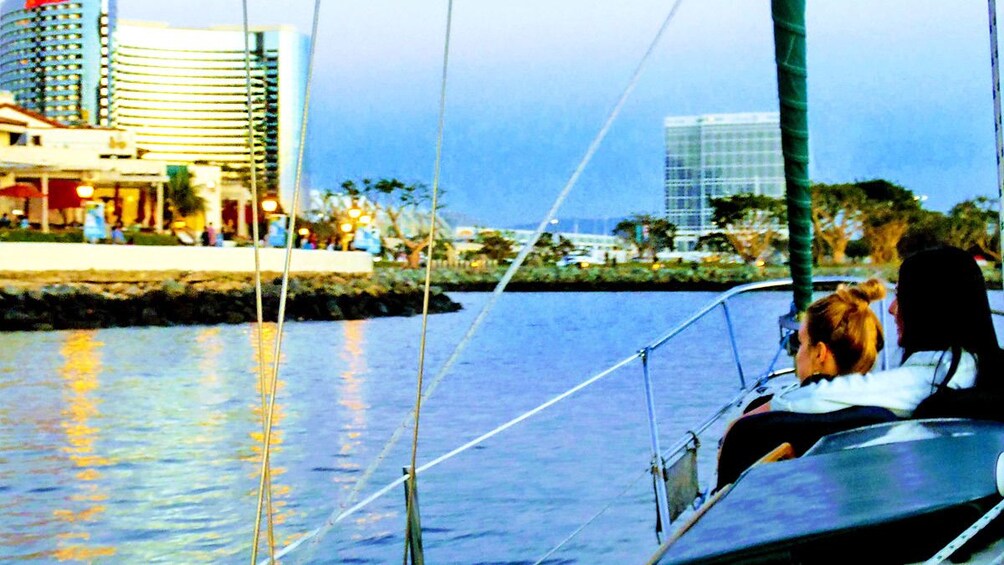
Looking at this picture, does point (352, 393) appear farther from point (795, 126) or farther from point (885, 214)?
point (885, 214)

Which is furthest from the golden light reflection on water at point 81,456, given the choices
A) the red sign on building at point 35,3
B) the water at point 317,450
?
the red sign on building at point 35,3

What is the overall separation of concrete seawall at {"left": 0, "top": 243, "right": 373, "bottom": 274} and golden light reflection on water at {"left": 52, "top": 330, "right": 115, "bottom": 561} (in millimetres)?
12497

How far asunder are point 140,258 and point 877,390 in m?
42.2

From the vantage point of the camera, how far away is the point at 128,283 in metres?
42.7

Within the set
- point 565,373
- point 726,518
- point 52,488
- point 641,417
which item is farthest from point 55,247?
point 726,518

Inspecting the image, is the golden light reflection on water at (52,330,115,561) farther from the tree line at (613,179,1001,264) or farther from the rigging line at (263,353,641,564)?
the tree line at (613,179,1001,264)

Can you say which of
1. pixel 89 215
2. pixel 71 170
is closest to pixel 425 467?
pixel 89 215

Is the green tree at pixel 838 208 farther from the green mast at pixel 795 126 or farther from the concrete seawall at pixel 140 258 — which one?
the green mast at pixel 795 126

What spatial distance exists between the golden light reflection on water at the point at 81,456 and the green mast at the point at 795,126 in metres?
5.28

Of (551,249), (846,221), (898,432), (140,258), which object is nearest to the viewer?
(898,432)

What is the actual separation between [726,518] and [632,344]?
3575cm

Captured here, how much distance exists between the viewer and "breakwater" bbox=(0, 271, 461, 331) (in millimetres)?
37938

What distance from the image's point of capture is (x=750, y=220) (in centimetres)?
8462

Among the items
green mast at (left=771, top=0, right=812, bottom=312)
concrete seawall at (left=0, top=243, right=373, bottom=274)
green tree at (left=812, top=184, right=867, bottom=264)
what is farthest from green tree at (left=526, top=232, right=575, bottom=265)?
green mast at (left=771, top=0, right=812, bottom=312)
